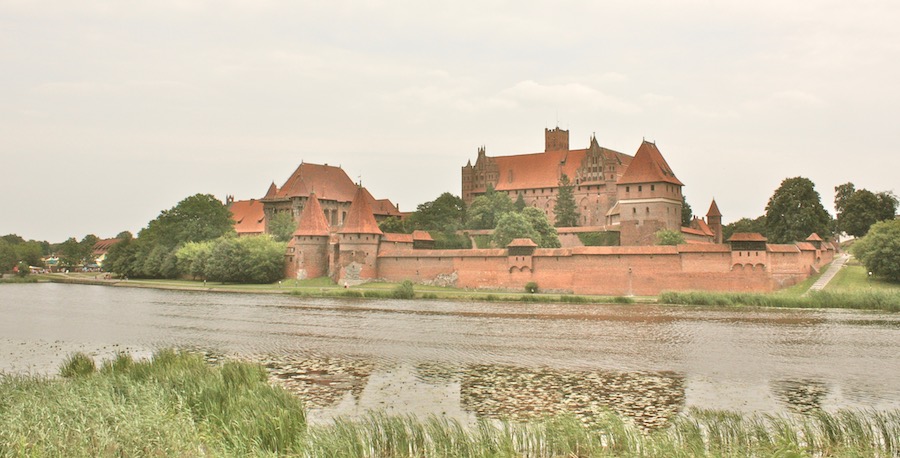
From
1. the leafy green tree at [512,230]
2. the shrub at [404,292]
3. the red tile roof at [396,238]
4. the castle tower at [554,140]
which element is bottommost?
the shrub at [404,292]

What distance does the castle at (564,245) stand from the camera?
1296 inches

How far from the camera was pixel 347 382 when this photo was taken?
13.7 meters

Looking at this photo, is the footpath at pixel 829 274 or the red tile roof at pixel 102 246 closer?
the footpath at pixel 829 274

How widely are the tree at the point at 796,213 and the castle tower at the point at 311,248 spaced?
78.9 ft

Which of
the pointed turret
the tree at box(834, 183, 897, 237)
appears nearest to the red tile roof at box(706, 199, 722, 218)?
the tree at box(834, 183, 897, 237)

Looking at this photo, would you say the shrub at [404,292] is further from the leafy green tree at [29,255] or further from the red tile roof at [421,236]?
the leafy green tree at [29,255]

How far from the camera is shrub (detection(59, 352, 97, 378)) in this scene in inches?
531

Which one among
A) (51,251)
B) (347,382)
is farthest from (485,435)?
(51,251)

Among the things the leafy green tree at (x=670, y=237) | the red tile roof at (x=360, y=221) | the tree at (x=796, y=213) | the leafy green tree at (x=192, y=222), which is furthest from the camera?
the leafy green tree at (x=192, y=222)

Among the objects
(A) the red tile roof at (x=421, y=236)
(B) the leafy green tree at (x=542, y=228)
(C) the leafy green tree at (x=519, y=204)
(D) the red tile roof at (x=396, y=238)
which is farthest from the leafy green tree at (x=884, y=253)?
(C) the leafy green tree at (x=519, y=204)

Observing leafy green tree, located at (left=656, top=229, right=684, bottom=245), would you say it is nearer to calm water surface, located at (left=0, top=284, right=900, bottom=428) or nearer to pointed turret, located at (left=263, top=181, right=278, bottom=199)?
calm water surface, located at (left=0, top=284, right=900, bottom=428)

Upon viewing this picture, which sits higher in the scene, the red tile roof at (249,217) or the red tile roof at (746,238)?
the red tile roof at (249,217)

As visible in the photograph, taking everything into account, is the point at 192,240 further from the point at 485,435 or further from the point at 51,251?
the point at 51,251

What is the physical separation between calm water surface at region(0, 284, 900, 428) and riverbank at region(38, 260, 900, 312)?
1402 mm
